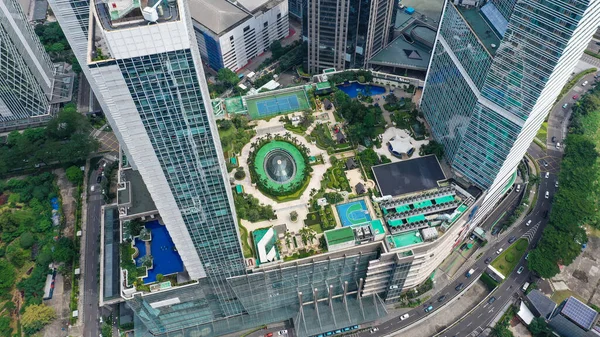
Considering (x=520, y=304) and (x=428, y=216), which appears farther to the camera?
(x=520, y=304)

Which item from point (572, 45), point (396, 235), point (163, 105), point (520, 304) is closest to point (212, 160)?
point (163, 105)

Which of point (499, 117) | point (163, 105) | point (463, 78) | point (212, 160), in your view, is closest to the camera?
point (163, 105)

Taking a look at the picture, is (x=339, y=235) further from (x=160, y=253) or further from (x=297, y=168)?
(x=160, y=253)

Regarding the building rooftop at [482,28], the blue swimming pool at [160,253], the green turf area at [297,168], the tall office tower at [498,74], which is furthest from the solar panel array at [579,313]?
the blue swimming pool at [160,253]

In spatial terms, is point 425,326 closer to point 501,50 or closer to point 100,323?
point 501,50

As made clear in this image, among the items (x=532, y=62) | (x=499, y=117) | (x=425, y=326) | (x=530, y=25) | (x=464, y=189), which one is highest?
(x=530, y=25)

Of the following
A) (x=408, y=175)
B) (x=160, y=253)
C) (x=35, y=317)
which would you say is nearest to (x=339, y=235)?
(x=408, y=175)

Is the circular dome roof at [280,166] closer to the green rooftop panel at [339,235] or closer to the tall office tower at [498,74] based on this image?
the green rooftop panel at [339,235]
